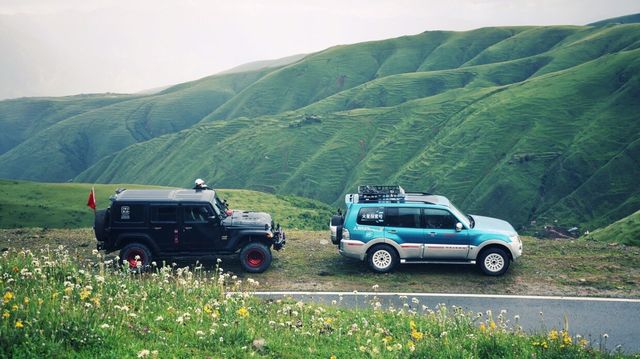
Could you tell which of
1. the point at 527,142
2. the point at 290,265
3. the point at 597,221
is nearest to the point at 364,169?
the point at 527,142

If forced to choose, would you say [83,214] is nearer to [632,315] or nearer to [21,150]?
[632,315]

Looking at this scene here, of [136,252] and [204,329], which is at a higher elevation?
[136,252]

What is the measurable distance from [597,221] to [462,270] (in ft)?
171

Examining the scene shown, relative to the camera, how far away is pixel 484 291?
1382 centimetres

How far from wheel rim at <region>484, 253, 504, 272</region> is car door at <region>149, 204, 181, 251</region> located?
367 inches

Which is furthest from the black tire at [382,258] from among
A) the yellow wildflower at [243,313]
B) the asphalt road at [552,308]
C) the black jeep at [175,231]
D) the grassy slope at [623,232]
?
the grassy slope at [623,232]

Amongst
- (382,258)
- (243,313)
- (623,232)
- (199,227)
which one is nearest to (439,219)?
(382,258)

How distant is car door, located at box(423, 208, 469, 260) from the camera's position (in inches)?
584

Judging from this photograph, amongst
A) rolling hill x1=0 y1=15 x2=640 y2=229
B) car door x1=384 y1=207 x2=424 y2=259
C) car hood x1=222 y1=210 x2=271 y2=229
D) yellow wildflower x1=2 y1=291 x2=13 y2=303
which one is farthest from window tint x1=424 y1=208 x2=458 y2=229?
rolling hill x1=0 y1=15 x2=640 y2=229

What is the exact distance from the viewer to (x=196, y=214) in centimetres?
1490

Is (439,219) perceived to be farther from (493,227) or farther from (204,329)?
(204,329)

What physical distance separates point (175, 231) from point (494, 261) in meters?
9.67

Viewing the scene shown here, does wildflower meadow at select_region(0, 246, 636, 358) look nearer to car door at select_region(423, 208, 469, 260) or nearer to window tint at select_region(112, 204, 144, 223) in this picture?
window tint at select_region(112, 204, 144, 223)

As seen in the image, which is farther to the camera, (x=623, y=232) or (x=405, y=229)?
(x=623, y=232)
